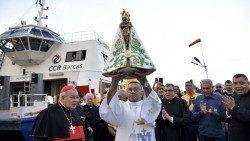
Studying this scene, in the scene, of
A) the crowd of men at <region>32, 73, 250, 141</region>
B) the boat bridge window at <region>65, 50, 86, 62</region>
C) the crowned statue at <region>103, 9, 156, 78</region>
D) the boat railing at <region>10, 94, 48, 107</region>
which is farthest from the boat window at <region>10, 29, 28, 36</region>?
the crowned statue at <region>103, 9, 156, 78</region>

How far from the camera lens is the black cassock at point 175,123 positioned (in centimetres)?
662

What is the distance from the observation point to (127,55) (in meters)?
4.14

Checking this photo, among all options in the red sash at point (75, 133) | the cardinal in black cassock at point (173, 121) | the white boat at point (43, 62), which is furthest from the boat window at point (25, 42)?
the red sash at point (75, 133)

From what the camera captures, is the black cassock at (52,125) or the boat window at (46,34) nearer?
the black cassock at (52,125)

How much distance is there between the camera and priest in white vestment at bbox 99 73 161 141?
4539mm

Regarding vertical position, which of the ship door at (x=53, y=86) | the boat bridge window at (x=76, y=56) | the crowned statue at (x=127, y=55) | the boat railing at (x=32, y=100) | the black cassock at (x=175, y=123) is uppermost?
the boat bridge window at (x=76, y=56)

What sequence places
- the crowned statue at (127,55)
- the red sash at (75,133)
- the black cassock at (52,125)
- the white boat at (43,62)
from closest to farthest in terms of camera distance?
the crowned statue at (127,55) < the black cassock at (52,125) < the red sash at (75,133) < the white boat at (43,62)

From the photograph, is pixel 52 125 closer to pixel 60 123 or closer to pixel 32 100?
pixel 60 123

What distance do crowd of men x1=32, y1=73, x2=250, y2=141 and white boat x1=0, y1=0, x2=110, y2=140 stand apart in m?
12.4

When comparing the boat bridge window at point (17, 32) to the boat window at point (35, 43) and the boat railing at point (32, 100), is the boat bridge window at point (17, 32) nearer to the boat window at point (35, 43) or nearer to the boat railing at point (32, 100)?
the boat window at point (35, 43)

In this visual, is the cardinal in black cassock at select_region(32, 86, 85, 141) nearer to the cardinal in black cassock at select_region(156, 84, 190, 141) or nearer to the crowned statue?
the crowned statue

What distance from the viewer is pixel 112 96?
448 centimetres

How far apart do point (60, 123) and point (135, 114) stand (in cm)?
122

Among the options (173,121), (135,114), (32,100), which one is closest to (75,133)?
(135,114)
